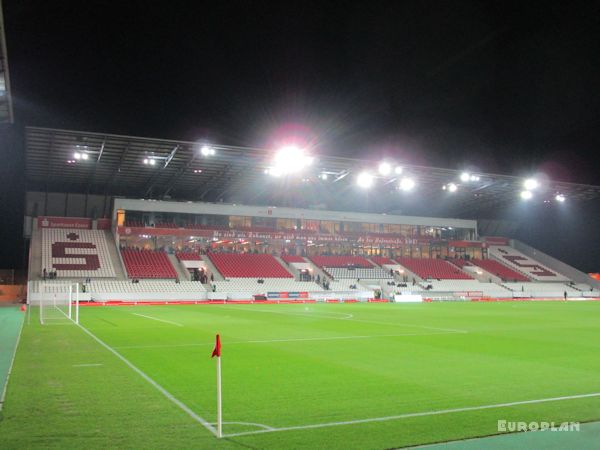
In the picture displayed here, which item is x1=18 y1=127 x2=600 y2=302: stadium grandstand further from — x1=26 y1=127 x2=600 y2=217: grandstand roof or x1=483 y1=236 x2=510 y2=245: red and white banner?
x1=483 y1=236 x2=510 y2=245: red and white banner

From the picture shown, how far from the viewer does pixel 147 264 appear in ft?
166

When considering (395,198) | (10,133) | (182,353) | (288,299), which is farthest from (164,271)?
(182,353)

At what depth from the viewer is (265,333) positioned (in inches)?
696

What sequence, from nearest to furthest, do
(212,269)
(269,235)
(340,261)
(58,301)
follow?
(58,301), (212,269), (269,235), (340,261)

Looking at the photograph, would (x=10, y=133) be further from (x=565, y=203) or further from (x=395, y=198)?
(x=565, y=203)

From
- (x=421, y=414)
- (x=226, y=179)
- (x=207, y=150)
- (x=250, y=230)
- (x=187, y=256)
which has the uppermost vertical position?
(x=226, y=179)

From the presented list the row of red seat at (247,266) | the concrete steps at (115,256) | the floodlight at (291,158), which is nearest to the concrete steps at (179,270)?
the row of red seat at (247,266)

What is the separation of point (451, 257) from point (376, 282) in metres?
18.3

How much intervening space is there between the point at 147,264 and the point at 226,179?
11.7 meters

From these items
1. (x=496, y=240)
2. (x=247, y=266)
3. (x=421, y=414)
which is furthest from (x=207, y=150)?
(x=496, y=240)

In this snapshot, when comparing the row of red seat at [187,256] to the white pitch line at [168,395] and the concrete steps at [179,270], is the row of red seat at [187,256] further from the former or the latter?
the white pitch line at [168,395]

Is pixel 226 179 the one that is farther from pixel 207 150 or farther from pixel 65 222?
pixel 65 222

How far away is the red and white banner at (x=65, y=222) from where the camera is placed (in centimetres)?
5309

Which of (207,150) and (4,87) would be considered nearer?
(4,87)
